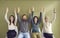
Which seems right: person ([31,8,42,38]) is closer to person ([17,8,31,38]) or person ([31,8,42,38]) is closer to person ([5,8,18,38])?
person ([17,8,31,38])

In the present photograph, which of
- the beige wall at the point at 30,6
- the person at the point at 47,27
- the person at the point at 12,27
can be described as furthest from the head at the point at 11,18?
the person at the point at 47,27

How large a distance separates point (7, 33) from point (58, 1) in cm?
79

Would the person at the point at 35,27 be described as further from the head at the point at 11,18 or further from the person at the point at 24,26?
the head at the point at 11,18

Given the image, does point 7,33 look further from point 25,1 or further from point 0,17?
point 25,1

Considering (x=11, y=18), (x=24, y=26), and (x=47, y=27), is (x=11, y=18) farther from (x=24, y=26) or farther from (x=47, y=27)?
(x=47, y=27)

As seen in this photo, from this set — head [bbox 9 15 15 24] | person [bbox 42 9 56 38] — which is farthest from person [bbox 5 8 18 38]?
person [bbox 42 9 56 38]

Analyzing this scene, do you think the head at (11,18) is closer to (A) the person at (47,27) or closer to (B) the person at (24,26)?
(B) the person at (24,26)

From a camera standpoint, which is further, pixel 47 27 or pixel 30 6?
pixel 30 6

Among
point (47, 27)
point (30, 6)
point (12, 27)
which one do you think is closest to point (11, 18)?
point (12, 27)

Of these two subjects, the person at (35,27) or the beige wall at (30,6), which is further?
the beige wall at (30,6)

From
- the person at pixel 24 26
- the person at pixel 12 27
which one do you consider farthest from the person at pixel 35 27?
the person at pixel 12 27

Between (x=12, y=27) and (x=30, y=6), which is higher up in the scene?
(x=30, y=6)

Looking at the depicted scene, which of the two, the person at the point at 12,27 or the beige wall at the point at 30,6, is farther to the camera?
the beige wall at the point at 30,6

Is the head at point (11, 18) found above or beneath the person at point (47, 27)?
above
